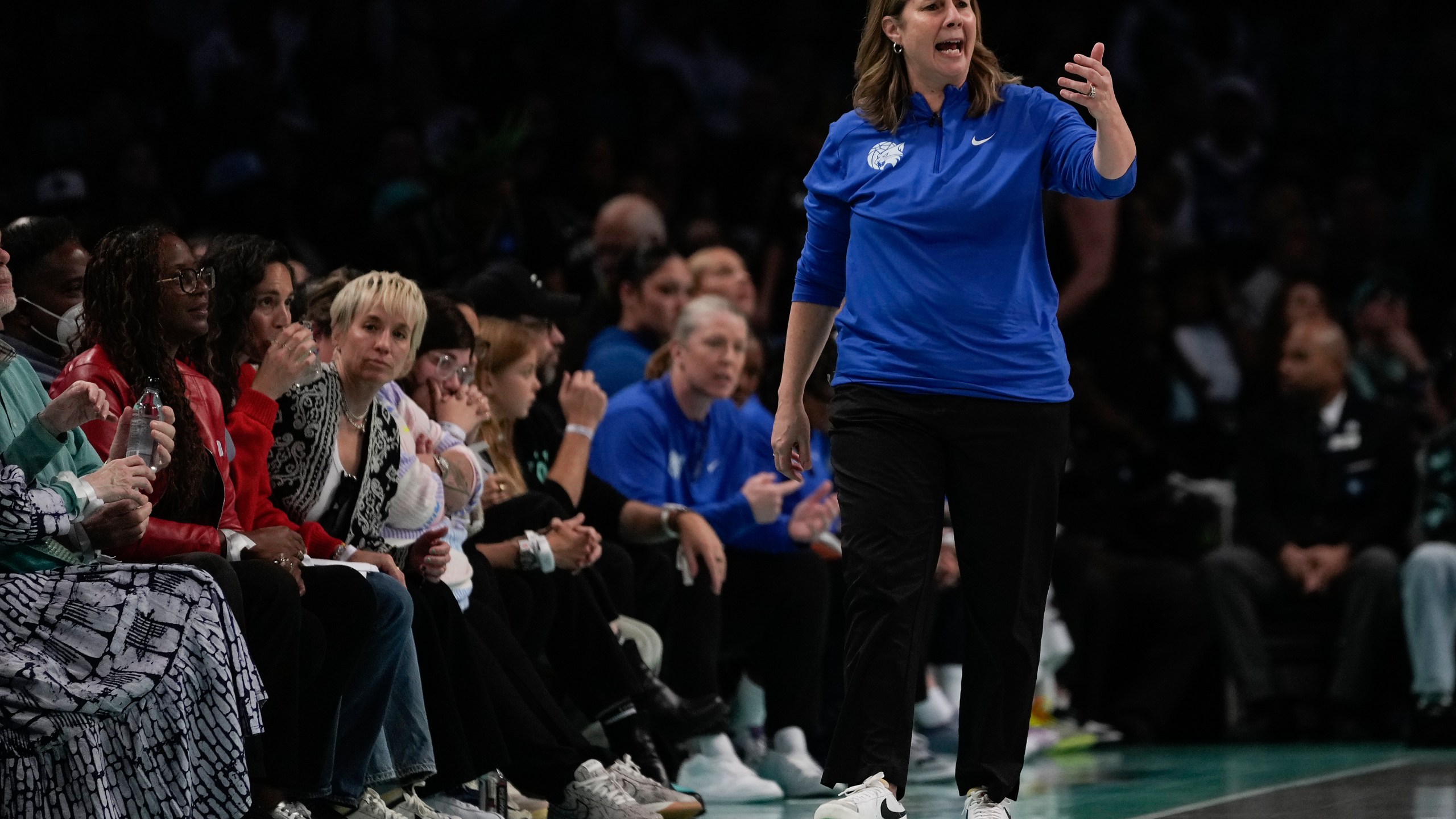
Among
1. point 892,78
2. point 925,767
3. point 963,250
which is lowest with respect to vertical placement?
point 925,767

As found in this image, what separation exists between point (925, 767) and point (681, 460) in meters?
1.20

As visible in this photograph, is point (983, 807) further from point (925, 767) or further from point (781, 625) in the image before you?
point (925, 767)

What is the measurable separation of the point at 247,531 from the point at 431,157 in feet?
14.2

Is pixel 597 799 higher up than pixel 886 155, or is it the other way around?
pixel 886 155

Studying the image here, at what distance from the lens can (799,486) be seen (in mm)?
5977

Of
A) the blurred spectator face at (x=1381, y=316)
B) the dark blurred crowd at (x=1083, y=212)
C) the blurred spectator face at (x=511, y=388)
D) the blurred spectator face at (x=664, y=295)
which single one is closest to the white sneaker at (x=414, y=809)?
the blurred spectator face at (x=511, y=388)

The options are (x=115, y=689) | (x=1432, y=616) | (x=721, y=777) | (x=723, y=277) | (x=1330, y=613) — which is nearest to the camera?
(x=115, y=689)

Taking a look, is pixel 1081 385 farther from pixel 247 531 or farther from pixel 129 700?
pixel 129 700

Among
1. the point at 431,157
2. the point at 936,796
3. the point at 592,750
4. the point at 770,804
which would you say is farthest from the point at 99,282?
the point at 431,157

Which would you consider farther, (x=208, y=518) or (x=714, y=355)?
(x=714, y=355)

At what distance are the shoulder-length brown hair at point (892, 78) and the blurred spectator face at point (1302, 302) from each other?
14.6 feet

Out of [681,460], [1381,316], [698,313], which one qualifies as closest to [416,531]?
[681,460]

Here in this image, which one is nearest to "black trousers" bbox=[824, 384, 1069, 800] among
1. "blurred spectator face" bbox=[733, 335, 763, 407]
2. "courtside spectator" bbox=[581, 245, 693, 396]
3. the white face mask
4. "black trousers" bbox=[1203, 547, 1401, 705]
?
the white face mask

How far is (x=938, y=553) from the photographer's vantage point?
150 inches
